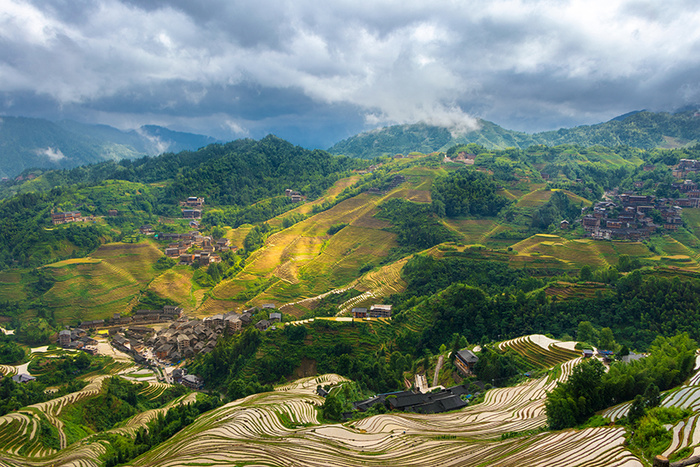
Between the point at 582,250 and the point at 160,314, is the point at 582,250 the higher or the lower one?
the higher one

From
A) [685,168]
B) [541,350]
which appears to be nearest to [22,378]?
[541,350]

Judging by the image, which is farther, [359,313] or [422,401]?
[359,313]

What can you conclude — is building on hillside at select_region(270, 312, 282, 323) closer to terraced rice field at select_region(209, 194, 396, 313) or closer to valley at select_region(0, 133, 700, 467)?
valley at select_region(0, 133, 700, 467)

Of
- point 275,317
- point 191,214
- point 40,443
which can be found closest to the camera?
point 40,443

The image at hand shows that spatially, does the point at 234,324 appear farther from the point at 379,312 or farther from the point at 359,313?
the point at 379,312

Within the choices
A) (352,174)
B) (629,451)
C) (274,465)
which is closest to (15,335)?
(274,465)

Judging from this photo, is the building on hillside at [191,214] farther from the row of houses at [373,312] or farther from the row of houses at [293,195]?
the row of houses at [373,312]
